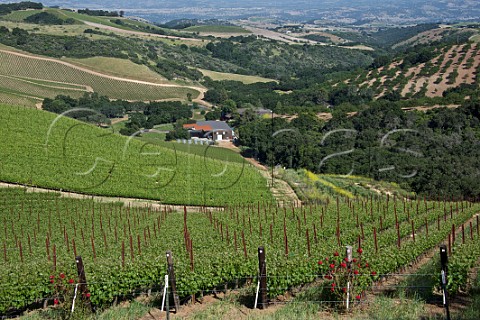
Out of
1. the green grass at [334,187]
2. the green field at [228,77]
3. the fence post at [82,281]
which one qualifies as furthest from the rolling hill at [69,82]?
the fence post at [82,281]

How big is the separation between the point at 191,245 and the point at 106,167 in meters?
27.9

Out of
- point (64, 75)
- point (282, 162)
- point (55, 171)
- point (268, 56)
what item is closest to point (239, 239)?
point (55, 171)

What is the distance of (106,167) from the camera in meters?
40.8

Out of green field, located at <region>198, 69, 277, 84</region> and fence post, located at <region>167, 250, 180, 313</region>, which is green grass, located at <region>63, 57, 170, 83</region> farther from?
fence post, located at <region>167, 250, 180, 313</region>

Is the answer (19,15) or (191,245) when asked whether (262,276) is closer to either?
(191,245)

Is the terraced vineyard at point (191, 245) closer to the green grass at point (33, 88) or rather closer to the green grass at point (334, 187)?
the green grass at point (334, 187)

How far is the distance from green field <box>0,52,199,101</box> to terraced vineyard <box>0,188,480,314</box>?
271 ft

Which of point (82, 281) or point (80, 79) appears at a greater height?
point (82, 281)

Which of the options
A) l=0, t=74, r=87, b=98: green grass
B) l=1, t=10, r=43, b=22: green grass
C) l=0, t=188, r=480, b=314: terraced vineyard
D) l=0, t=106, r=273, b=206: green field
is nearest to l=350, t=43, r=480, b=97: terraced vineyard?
l=0, t=74, r=87, b=98: green grass

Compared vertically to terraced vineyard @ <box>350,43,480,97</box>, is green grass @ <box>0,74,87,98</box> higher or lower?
lower

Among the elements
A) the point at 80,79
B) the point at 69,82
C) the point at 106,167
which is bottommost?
the point at 69,82

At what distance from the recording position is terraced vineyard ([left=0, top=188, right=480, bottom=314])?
13375 mm

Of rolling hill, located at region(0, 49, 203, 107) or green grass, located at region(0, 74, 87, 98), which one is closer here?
green grass, located at region(0, 74, 87, 98)

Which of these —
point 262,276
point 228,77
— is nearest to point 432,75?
point 228,77
